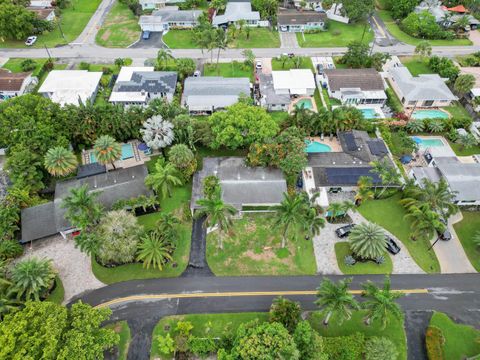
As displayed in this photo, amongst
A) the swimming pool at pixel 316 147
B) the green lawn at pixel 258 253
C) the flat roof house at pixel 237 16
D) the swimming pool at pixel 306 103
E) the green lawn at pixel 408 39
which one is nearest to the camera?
the green lawn at pixel 258 253

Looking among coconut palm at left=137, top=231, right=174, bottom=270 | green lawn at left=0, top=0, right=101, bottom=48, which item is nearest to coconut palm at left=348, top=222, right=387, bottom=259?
coconut palm at left=137, top=231, right=174, bottom=270

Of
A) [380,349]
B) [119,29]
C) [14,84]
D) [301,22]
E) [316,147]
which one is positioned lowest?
[316,147]

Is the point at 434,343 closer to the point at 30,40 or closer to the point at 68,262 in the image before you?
the point at 68,262

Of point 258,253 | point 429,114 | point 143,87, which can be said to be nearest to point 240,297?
point 258,253

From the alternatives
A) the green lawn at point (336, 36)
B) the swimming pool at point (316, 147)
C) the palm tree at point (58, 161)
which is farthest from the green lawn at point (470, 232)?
the palm tree at point (58, 161)

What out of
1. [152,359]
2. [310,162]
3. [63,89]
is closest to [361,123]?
[310,162]

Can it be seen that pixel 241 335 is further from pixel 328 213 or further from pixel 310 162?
pixel 310 162

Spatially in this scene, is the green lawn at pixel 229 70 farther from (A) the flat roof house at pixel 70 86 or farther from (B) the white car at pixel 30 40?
(B) the white car at pixel 30 40
